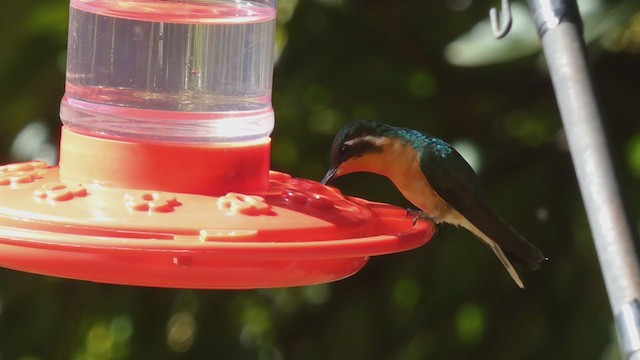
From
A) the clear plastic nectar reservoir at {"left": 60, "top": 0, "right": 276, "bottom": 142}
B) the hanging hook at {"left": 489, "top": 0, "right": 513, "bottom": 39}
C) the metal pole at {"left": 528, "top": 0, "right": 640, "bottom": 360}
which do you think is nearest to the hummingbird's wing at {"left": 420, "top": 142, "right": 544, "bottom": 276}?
the clear plastic nectar reservoir at {"left": 60, "top": 0, "right": 276, "bottom": 142}

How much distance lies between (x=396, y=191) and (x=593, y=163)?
2.36 metres

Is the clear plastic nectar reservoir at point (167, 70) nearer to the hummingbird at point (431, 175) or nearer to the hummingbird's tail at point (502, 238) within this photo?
the hummingbird at point (431, 175)

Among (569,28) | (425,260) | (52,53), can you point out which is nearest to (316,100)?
(425,260)

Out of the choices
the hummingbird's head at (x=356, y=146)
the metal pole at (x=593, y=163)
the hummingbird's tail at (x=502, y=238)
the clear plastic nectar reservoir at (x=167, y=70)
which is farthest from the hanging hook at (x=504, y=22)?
the hummingbird's tail at (x=502, y=238)

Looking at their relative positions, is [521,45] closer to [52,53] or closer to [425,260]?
[425,260]

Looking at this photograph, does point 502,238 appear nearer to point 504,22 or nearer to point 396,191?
point 396,191

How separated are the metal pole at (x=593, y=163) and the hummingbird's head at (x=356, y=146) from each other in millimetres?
1637

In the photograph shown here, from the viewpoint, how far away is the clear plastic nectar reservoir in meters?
2.32

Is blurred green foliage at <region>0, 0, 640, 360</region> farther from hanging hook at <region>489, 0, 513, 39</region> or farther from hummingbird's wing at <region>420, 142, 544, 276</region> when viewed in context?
hanging hook at <region>489, 0, 513, 39</region>

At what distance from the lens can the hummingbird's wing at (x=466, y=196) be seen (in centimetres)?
313

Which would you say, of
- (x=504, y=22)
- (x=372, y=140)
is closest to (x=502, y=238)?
(x=372, y=140)

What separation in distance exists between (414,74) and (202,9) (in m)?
1.22

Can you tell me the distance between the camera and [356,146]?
3.04m

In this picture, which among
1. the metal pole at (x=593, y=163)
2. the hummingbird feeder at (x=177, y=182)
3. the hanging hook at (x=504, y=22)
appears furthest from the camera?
the hummingbird feeder at (x=177, y=182)
